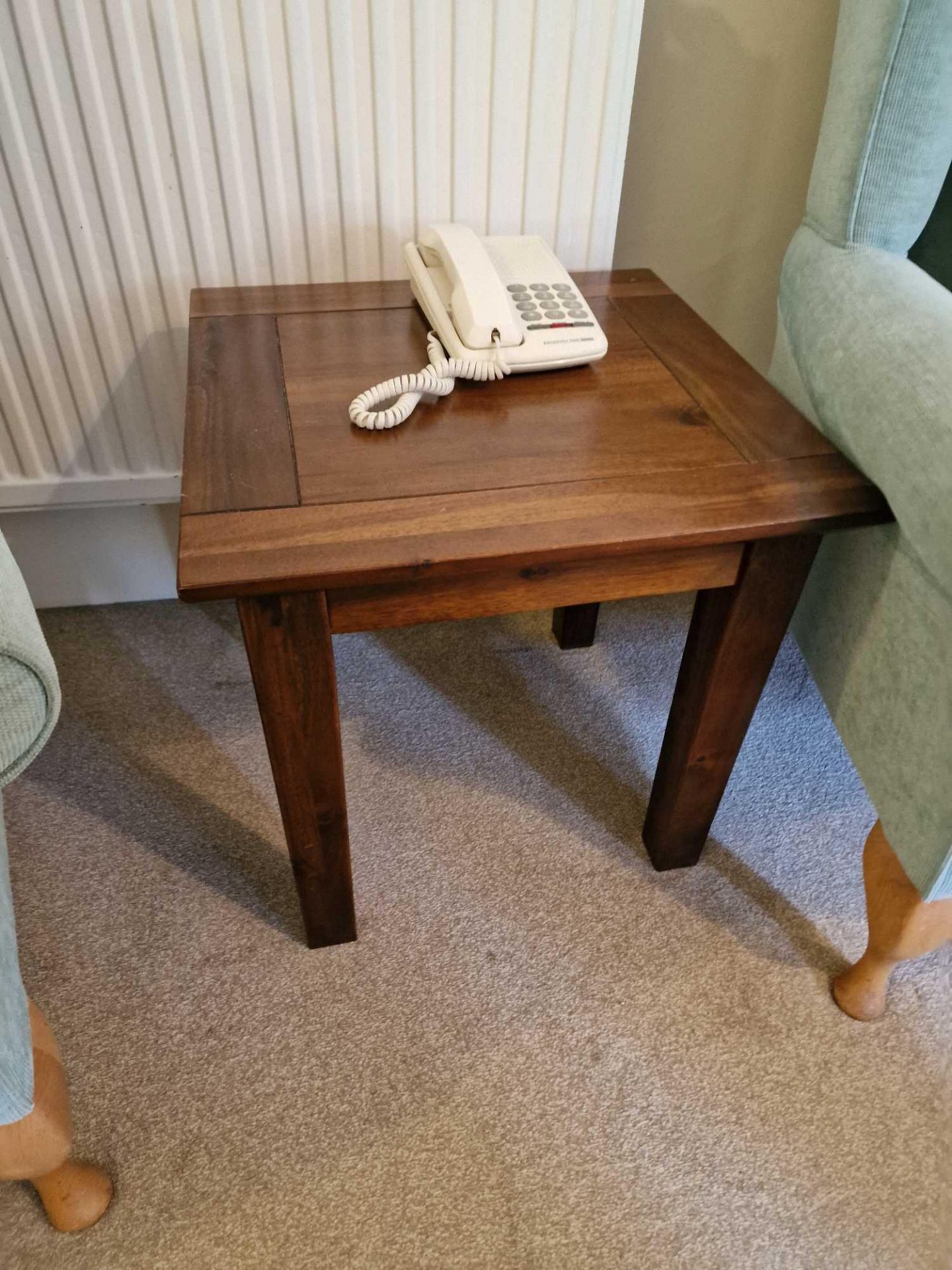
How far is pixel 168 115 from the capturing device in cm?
104

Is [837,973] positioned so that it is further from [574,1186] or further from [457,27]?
[457,27]

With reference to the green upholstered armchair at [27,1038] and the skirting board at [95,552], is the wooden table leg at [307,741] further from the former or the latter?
the skirting board at [95,552]

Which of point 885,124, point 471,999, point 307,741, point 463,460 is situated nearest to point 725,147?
point 885,124

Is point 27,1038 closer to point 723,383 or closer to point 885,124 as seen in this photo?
point 723,383

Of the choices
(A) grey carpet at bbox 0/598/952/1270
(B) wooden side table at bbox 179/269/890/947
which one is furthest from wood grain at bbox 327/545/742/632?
(A) grey carpet at bbox 0/598/952/1270

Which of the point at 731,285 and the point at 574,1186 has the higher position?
the point at 731,285

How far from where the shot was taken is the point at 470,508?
2.56 ft

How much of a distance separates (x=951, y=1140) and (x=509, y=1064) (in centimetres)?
45

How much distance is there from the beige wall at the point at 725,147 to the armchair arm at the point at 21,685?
3.50 ft

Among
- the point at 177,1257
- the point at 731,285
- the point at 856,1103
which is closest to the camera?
the point at 177,1257

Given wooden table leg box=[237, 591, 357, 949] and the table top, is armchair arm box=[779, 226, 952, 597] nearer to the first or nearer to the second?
the table top

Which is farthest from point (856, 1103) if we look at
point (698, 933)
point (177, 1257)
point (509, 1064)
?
point (177, 1257)

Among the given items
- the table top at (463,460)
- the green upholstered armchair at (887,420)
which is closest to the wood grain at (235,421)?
the table top at (463,460)

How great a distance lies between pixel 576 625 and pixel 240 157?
778 millimetres
